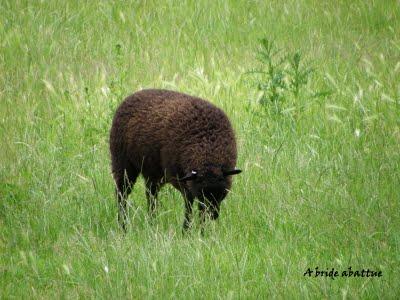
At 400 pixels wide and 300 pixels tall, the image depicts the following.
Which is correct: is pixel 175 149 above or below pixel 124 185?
above

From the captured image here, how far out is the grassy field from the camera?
562 centimetres

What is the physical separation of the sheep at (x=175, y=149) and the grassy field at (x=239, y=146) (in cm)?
25

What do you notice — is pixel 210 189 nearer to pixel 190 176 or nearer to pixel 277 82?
pixel 190 176

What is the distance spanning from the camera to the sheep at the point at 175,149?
252 inches

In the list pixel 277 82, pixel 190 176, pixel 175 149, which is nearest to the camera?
pixel 190 176

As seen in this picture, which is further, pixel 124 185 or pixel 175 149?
pixel 124 185

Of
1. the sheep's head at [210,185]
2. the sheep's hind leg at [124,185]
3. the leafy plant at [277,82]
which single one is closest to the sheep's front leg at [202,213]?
the sheep's head at [210,185]

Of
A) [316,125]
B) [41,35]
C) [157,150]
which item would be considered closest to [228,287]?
[157,150]

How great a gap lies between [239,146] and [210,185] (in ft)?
5.72

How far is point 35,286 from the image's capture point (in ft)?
18.9

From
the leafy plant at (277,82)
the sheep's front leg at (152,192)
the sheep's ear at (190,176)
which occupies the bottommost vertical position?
the sheep's front leg at (152,192)

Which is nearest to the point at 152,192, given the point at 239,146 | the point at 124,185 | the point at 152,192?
the point at 152,192

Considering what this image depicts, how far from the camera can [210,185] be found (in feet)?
20.8

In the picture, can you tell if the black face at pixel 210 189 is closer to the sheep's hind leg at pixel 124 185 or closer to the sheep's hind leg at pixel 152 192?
the sheep's hind leg at pixel 152 192
